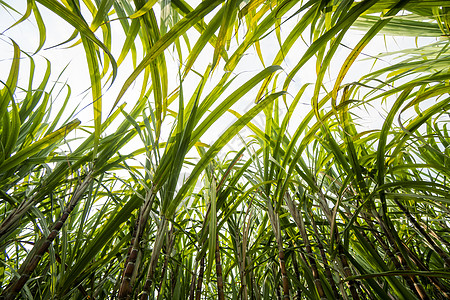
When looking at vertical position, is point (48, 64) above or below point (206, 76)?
above

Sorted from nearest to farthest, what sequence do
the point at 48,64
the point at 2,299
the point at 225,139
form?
the point at 2,299 → the point at 225,139 → the point at 48,64

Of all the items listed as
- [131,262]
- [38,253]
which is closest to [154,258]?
[131,262]

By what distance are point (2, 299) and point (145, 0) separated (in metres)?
0.79

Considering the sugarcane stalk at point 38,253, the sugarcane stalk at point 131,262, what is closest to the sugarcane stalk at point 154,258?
the sugarcane stalk at point 131,262

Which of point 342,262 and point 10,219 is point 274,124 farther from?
point 10,219

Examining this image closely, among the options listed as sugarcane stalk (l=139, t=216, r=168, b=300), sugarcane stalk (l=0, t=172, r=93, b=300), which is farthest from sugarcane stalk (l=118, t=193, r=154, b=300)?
sugarcane stalk (l=0, t=172, r=93, b=300)

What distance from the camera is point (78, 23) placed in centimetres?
46

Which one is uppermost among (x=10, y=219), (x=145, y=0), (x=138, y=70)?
(x=145, y=0)

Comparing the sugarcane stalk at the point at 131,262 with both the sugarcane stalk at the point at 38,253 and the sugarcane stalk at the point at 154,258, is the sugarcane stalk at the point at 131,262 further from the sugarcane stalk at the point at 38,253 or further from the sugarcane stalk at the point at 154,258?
the sugarcane stalk at the point at 38,253

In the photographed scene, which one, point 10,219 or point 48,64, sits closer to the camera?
Answer: point 10,219

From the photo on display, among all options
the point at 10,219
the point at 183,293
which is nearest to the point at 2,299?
the point at 10,219

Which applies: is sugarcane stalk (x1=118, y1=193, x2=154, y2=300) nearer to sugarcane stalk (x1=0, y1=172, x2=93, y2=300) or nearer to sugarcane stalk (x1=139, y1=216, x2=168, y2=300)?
sugarcane stalk (x1=139, y1=216, x2=168, y2=300)

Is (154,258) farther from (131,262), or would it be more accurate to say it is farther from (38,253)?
(38,253)

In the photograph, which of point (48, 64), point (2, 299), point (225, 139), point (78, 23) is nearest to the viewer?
point (78, 23)
